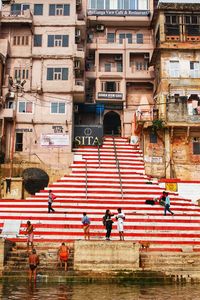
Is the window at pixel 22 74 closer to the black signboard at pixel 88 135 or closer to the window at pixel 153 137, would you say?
the black signboard at pixel 88 135

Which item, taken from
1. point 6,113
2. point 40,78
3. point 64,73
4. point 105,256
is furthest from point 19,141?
point 105,256

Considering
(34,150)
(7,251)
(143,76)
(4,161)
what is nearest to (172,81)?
(143,76)

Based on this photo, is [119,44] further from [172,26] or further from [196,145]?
[196,145]

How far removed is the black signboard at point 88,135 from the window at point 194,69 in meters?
9.75

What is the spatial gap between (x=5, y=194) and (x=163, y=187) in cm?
1169

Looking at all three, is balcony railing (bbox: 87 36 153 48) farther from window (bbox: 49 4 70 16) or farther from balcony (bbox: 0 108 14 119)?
balcony (bbox: 0 108 14 119)

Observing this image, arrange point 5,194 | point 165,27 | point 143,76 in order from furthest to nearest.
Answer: point 143,76, point 165,27, point 5,194

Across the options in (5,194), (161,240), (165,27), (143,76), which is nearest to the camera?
(161,240)

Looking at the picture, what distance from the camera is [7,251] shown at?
17391 millimetres

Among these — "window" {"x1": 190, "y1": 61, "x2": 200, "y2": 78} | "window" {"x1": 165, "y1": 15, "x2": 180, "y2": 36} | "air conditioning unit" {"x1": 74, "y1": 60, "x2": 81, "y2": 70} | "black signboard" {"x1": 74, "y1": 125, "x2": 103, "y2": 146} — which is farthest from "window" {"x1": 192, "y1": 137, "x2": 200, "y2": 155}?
"air conditioning unit" {"x1": 74, "y1": 60, "x2": 81, "y2": 70}

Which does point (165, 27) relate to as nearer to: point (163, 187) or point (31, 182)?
point (163, 187)

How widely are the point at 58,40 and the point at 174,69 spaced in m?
11.0

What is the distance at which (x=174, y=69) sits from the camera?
116 feet

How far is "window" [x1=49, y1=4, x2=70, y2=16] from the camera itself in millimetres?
36531
